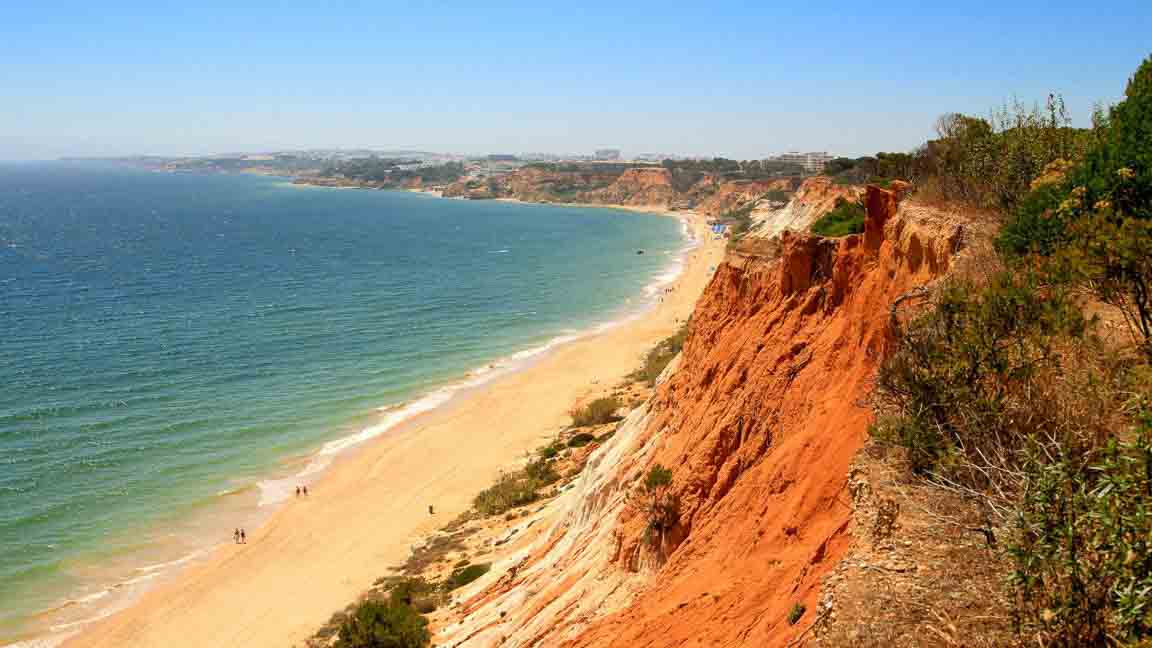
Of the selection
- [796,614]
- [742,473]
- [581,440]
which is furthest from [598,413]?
[796,614]

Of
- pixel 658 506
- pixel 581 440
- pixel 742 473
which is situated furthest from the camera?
pixel 581 440

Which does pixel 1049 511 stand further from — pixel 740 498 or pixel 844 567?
pixel 740 498

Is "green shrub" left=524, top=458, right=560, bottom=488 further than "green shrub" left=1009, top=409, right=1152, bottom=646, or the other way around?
"green shrub" left=524, top=458, right=560, bottom=488

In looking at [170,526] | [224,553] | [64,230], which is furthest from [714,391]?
[64,230]

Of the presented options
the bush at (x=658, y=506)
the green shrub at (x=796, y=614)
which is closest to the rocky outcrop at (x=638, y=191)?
the bush at (x=658, y=506)

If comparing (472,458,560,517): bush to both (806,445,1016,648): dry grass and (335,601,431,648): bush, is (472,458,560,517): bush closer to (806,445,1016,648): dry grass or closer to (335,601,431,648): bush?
(335,601,431,648): bush

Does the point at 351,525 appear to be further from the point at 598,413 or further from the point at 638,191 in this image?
the point at 638,191

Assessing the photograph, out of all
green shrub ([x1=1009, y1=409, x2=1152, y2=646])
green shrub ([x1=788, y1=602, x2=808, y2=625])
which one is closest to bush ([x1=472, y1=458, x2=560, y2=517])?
green shrub ([x1=788, y1=602, x2=808, y2=625])
